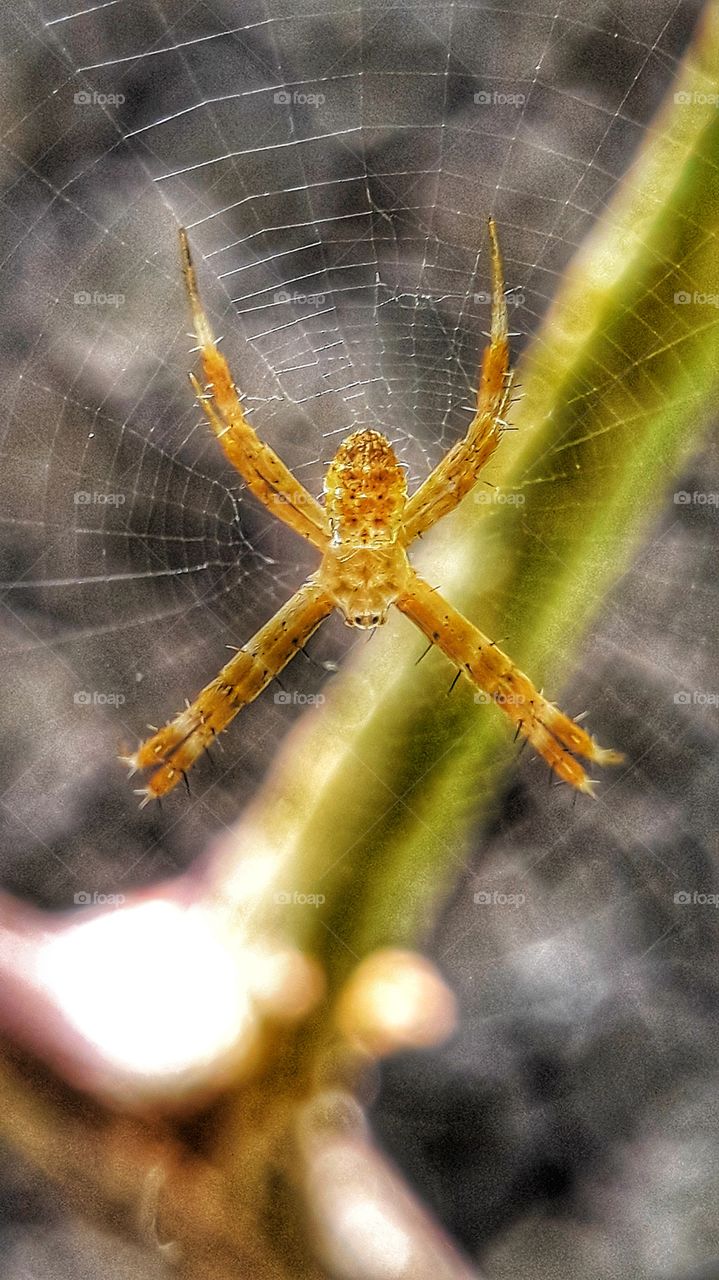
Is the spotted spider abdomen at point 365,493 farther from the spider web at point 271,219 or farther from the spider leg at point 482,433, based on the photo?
the spider web at point 271,219

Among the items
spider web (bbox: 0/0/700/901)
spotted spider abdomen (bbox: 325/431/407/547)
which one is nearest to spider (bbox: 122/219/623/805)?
spotted spider abdomen (bbox: 325/431/407/547)

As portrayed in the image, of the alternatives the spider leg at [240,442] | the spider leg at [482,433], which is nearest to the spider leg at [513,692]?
the spider leg at [482,433]

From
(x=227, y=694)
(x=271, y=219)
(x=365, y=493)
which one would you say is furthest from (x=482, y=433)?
(x=271, y=219)

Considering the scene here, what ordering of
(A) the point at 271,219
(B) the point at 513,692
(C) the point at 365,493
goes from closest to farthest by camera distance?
(C) the point at 365,493 → (B) the point at 513,692 → (A) the point at 271,219

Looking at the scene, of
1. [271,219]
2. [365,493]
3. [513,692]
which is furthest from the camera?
[271,219]

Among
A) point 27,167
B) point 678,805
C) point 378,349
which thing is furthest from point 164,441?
point 678,805

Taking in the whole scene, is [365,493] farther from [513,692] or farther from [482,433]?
[513,692]

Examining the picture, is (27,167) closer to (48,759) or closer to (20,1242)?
(48,759)
